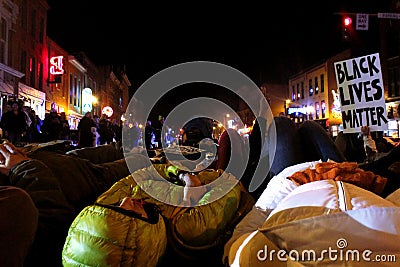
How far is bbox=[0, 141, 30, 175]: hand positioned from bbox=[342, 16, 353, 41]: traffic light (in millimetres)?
11633

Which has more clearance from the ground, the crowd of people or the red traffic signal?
the red traffic signal

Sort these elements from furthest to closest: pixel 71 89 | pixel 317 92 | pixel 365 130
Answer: pixel 317 92 < pixel 71 89 < pixel 365 130

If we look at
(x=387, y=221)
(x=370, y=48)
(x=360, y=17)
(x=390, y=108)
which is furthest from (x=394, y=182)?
(x=370, y=48)

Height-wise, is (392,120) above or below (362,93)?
above

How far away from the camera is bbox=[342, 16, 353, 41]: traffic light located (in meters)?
11.5

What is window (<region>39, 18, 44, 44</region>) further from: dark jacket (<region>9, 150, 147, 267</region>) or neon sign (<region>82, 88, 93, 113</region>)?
dark jacket (<region>9, 150, 147, 267</region>)

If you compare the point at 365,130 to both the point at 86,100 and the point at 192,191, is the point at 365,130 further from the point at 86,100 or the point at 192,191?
the point at 86,100

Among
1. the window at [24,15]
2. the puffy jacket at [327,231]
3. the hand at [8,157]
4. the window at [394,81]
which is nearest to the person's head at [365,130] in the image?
the puffy jacket at [327,231]

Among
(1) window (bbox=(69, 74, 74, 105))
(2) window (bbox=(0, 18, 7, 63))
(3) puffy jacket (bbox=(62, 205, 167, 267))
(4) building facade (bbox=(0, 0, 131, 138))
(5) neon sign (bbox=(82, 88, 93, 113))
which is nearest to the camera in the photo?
(3) puffy jacket (bbox=(62, 205, 167, 267))

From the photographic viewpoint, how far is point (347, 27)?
11500 millimetres

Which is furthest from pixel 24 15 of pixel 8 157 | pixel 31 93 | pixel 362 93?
pixel 8 157

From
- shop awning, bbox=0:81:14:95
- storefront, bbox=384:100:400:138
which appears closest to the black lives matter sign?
shop awning, bbox=0:81:14:95

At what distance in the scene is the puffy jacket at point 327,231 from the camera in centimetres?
104

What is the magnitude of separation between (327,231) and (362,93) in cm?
454
